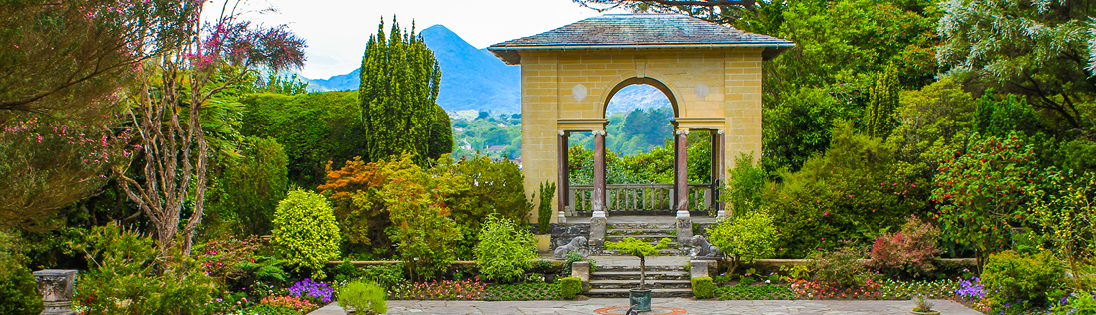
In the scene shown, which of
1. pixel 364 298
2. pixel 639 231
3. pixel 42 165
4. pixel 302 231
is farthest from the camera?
pixel 639 231

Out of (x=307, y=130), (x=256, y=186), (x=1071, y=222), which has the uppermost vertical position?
(x=307, y=130)

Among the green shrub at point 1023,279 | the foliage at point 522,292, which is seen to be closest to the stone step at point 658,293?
the foliage at point 522,292

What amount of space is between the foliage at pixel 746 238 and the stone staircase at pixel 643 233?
2476 mm

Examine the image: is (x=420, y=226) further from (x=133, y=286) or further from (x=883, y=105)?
(x=883, y=105)

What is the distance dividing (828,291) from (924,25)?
12.0 metres

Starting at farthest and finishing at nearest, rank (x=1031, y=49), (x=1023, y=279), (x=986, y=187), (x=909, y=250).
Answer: (x=1031, y=49) < (x=909, y=250) < (x=986, y=187) < (x=1023, y=279)

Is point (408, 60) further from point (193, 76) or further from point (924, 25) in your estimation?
point (924, 25)

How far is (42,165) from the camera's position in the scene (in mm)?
7285

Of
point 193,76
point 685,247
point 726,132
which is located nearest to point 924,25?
point 726,132

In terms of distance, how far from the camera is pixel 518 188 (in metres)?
16.9

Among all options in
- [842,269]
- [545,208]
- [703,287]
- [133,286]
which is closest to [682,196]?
[545,208]

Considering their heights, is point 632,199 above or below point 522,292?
above

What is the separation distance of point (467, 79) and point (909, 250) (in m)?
84.2

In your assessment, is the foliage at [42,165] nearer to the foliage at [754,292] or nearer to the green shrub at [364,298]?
the green shrub at [364,298]
